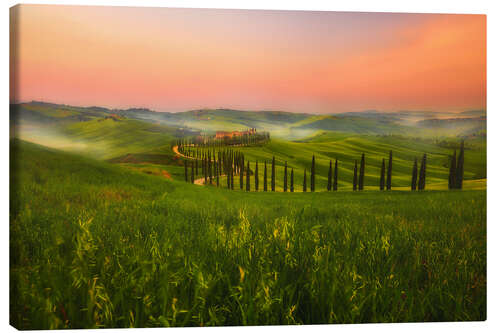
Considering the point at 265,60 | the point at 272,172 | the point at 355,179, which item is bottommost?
the point at 355,179

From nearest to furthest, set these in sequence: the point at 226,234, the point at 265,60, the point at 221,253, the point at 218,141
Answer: the point at 221,253 → the point at 226,234 → the point at 265,60 → the point at 218,141

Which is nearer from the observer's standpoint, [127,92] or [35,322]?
[35,322]

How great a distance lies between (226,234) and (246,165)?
1.26 m

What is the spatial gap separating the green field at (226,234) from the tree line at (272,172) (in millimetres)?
76

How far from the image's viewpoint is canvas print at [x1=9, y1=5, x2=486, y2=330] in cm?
249

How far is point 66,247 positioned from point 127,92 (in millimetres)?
1958

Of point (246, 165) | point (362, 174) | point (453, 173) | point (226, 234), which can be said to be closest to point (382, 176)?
point (362, 174)

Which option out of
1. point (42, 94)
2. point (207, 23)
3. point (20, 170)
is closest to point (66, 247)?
point (20, 170)

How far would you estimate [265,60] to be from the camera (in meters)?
3.72

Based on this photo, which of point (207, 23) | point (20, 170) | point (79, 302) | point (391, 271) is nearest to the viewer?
point (79, 302)

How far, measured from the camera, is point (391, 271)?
103 inches

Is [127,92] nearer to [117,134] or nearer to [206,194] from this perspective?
[117,134]

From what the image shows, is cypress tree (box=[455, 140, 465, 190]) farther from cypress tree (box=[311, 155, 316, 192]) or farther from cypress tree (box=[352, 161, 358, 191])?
cypress tree (box=[311, 155, 316, 192])

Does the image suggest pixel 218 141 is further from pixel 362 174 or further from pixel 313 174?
pixel 362 174
